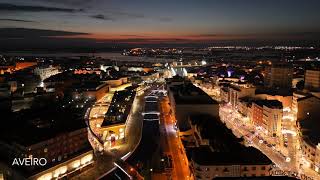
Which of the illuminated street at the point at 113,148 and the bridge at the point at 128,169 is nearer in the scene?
the bridge at the point at 128,169

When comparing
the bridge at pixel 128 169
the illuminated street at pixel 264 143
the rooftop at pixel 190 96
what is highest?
the rooftop at pixel 190 96

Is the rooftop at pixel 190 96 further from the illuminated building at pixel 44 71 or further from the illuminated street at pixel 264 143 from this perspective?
the illuminated building at pixel 44 71

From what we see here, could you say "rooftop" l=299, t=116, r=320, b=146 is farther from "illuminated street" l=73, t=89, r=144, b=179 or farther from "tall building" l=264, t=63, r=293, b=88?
"tall building" l=264, t=63, r=293, b=88

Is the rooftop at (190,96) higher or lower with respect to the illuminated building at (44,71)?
lower

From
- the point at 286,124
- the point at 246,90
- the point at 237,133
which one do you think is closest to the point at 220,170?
the point at 237,133

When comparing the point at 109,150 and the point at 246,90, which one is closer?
the point at 109,150

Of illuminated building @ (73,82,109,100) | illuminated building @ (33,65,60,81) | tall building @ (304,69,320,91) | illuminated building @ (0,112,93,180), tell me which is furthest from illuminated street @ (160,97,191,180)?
illuminated building @ (33,65,60,81)

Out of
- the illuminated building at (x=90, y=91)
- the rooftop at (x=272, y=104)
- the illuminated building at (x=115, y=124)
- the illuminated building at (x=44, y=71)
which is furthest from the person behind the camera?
the illuminated building at (x=44, y=71)

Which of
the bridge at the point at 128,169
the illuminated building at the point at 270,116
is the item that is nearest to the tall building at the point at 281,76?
the illuminated building at the point at 270,116

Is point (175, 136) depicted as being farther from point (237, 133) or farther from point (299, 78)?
point (299, 78)

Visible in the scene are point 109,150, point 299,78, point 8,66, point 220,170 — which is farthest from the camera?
point 8,66

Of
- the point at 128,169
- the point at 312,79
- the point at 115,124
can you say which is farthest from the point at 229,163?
the point at 312,79
